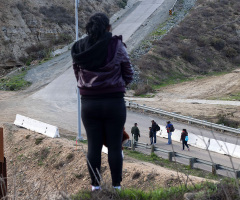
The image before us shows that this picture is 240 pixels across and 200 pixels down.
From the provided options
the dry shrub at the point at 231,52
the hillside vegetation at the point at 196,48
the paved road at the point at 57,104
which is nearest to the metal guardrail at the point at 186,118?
the paved road at the point at 57,104

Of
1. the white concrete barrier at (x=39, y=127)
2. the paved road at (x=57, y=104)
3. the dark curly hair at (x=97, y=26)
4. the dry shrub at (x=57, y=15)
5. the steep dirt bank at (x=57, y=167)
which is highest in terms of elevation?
the dark curly hair at (x=97, y=26)

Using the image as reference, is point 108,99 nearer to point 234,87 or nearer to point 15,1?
point 234,87

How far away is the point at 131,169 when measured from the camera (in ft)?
39.6

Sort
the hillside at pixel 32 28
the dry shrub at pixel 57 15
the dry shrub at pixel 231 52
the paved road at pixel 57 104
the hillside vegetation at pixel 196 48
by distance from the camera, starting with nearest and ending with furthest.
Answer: the paved road at pixel 57 104, the hillside vegetation at pixel 196 48, the hillside at pixel 32 28, the dry shrub at pixel 231 52, the dry shrub at pixel 57 15

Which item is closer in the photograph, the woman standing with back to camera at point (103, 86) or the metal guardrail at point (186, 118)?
the woman standing with back to camera at point (103, 86)

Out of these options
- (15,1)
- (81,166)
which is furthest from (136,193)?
(15,1)

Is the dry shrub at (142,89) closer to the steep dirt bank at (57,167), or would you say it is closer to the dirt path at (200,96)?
the dirt path at (200,96)

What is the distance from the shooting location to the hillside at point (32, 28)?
43.6 meters

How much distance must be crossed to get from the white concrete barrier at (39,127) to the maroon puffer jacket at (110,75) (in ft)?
44.1

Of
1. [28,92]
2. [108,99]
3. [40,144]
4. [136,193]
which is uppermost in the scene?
[108,99]

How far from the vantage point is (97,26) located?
4.75 m

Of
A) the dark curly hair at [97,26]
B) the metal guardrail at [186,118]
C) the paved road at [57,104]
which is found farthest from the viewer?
the metal guardrail at [186,118]

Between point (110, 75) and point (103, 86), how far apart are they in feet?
0.48

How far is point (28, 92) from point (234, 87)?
16531mm
